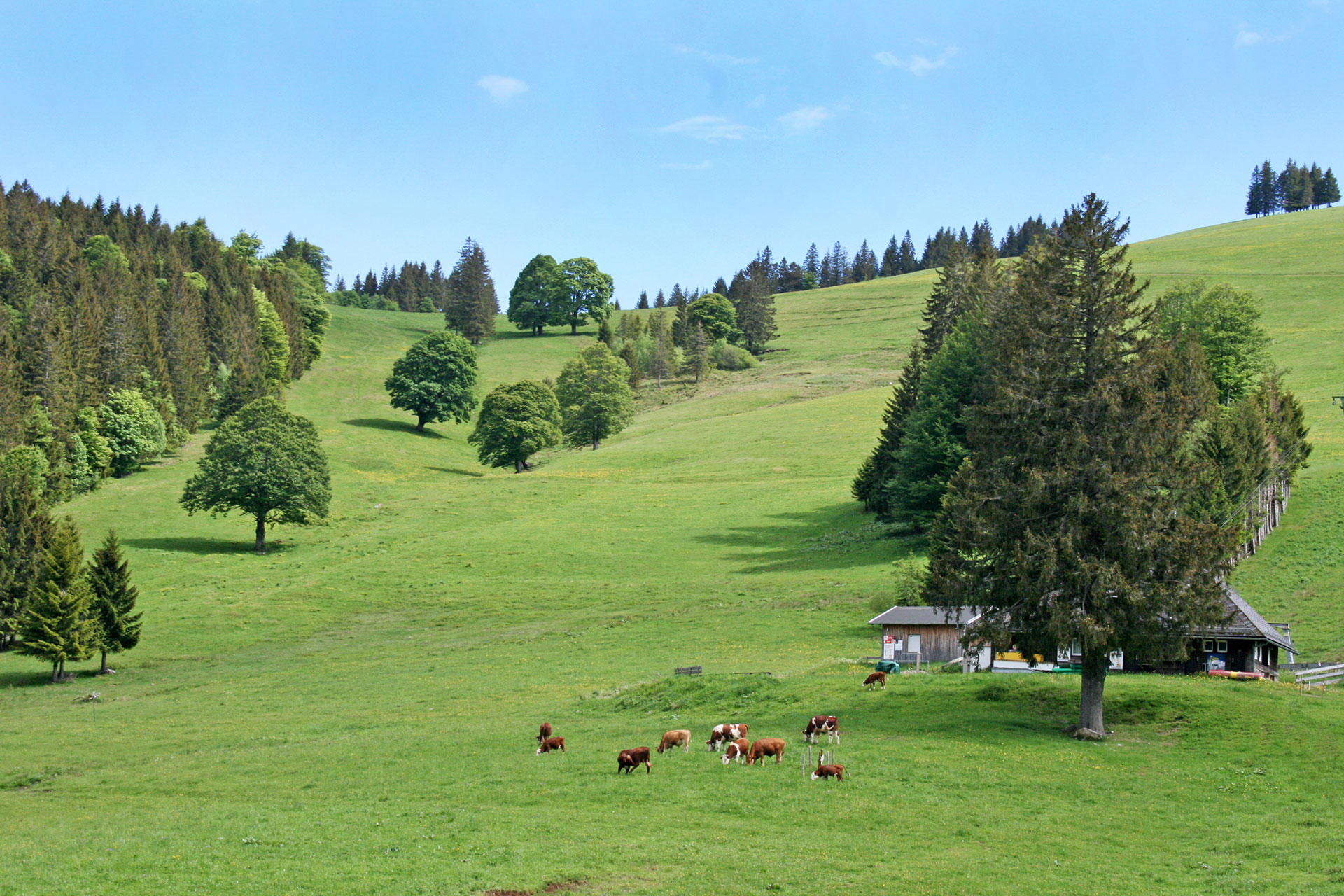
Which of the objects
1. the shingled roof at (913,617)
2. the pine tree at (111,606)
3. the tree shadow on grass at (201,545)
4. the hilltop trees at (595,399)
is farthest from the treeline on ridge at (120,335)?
the shingled roof at (913,617)

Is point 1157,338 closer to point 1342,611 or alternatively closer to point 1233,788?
point 1233,788

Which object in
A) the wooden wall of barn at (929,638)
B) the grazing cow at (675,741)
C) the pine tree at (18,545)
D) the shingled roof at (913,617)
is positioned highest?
the pine tree at (18,545)

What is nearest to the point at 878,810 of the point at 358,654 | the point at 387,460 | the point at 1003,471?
the point at 1003,471

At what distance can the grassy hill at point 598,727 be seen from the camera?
19719mm

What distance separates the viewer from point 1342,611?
160 ft

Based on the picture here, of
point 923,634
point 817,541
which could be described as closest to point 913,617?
point 923,634

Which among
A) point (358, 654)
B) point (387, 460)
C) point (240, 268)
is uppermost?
point (240, 268)

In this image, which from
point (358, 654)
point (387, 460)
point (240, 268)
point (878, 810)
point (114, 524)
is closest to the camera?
point (878, 810)

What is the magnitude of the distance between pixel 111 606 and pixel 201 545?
967 inches

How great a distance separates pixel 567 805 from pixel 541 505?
63478 millimetres

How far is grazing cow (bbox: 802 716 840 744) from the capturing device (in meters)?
28.8

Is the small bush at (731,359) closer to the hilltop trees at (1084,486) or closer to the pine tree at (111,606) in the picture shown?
the pine tree at (111,606)

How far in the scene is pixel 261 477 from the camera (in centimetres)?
7256

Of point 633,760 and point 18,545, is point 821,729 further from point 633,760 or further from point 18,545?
point 18,545
